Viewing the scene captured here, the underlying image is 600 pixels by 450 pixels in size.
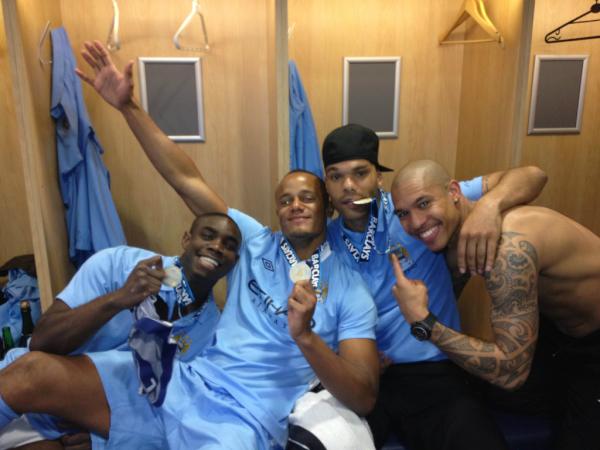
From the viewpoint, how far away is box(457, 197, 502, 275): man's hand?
1.46 meters

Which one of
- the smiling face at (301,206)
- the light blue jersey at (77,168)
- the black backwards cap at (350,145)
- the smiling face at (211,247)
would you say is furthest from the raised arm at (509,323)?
the light blue jersey at (77,168)

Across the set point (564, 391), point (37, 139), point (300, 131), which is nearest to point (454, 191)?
point (564, 391)

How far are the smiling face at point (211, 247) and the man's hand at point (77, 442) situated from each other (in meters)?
0.65

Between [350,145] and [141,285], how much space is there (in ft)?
3.15

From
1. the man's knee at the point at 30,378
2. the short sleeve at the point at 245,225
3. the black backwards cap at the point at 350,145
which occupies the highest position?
the black backwards cap at the point at 350,145

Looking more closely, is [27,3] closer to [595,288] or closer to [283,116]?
[283,116]

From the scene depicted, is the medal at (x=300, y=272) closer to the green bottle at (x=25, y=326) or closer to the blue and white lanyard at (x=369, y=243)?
the blue and white lanyard at (x=369, y=243)

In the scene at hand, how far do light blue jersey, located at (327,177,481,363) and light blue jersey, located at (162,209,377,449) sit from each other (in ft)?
0.41

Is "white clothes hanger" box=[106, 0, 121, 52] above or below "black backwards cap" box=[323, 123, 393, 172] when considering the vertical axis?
above

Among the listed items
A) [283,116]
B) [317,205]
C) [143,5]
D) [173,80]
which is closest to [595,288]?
[317,205]

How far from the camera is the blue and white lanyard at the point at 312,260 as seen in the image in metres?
1.68

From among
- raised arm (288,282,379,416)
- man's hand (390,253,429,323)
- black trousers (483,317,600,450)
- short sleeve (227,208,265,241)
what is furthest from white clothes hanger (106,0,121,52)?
black trousers (483,317,600,450)

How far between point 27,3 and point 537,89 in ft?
9.66

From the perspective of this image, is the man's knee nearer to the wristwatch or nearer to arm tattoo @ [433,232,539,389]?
the wristwatch
